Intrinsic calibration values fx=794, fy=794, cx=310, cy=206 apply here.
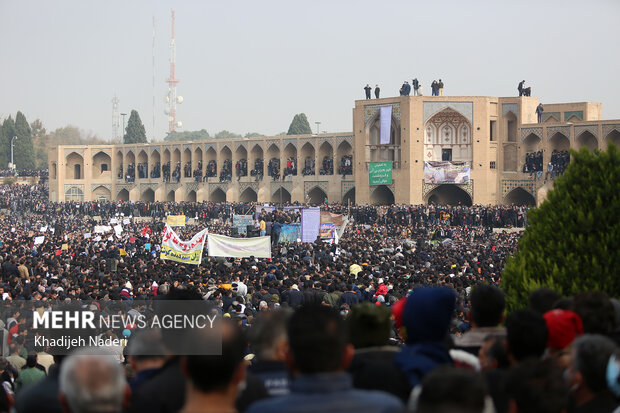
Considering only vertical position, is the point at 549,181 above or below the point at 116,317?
above

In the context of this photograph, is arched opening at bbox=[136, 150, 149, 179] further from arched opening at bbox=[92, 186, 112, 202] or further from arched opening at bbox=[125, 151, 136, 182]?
arched opening at bbox=[92, 186, 112, 202]

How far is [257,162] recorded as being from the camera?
45.3m

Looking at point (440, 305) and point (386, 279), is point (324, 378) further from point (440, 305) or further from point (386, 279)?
point (386, 279)

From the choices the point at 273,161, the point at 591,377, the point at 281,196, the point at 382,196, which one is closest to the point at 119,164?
the point at 273,161

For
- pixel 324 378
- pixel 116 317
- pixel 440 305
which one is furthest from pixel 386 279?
pixel 324 378

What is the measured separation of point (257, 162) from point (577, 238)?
38.9 meters

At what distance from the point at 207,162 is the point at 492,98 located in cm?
1922

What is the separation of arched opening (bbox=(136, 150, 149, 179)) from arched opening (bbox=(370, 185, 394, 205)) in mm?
18977

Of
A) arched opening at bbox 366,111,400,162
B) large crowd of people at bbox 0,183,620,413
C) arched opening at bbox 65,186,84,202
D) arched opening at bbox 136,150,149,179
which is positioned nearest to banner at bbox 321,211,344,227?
large crowd of people at bbox 0,183,620,413

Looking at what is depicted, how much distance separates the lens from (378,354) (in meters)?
3.76

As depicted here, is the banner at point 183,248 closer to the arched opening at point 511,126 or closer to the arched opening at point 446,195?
the arched opening at point 446,195

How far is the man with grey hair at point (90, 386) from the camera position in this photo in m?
2.88

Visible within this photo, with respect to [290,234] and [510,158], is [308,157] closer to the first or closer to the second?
[510,158]

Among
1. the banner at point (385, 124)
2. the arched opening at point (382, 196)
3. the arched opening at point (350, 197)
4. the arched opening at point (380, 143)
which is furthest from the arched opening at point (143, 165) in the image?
the banner at point (385, 124)
